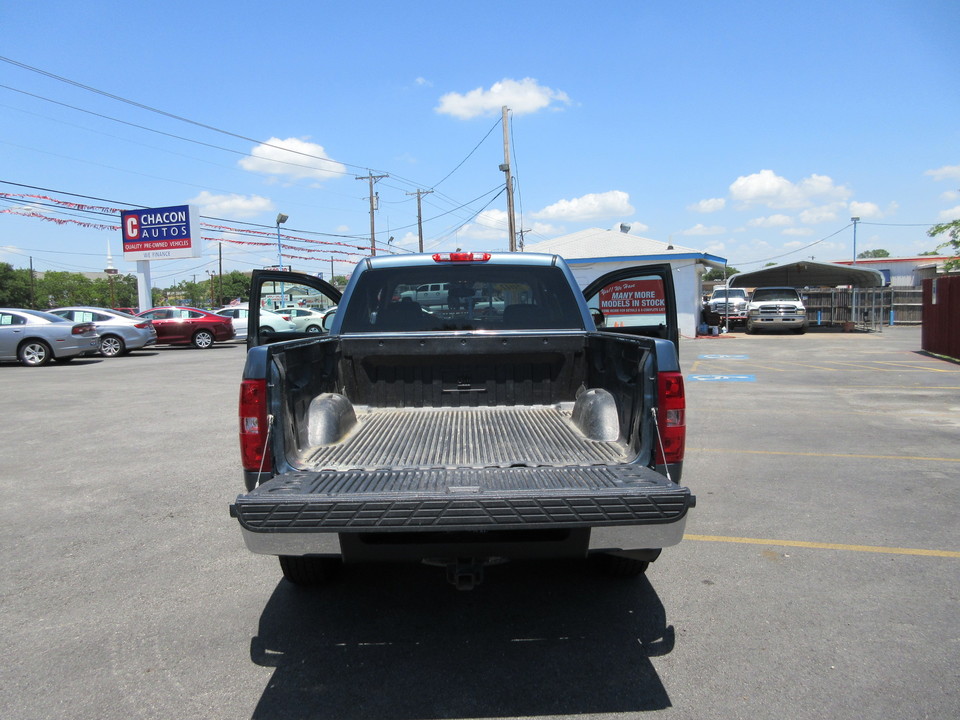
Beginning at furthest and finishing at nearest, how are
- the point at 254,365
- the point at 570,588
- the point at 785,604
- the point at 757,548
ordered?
the point at 757,548 < the point at 570,588 < the point at 785,604 < the point at 254,365

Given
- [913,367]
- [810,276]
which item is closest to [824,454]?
[913,367]

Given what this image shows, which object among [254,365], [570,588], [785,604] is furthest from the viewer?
[570,588]

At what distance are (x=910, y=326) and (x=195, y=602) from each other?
36176mm

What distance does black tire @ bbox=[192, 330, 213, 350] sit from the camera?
2573cm

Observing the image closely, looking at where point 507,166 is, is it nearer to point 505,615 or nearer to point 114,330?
point 114,330

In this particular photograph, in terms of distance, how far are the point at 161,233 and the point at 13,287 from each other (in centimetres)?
5668

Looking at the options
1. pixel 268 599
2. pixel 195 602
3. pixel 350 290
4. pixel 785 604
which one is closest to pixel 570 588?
pixel 785 604

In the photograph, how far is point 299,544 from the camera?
2.91 m

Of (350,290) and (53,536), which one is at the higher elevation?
(350,290)

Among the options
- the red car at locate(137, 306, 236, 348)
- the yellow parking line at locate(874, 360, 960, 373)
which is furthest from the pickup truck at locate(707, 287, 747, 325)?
the red car at locate(137, 306, 236, 348)

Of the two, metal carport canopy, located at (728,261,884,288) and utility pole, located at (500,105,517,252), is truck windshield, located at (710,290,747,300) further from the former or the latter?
utility pole, located at (500,105,517,252)

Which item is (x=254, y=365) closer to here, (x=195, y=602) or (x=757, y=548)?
(x=195, y=602)

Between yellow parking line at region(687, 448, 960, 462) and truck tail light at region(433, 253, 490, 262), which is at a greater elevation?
truck tail light at region(433, 253, 490, 262)

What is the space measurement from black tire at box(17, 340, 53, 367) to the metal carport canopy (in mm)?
26221
